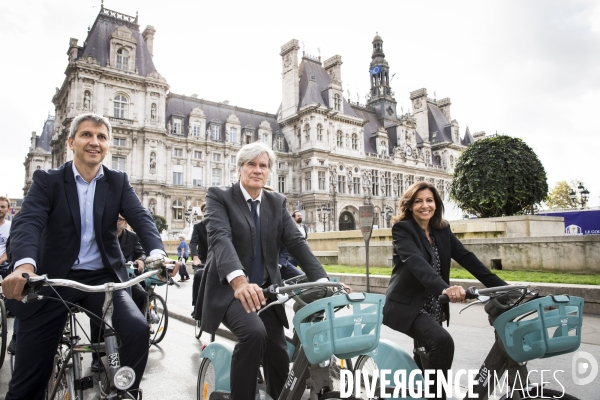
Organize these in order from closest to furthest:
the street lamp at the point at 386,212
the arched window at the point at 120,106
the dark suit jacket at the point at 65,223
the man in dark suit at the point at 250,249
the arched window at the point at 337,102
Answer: the dark suit jacket at the point at 65,223, the man in dark suit at the point at 250,249, the arched window at the point at 120,106, the arched window at the point at 337,102, the street lamp at the point at 386,212

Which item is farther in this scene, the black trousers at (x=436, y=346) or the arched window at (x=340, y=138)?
the arched window at (x=340, y=138)

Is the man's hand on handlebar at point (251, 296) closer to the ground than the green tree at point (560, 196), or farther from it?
closer to the ground

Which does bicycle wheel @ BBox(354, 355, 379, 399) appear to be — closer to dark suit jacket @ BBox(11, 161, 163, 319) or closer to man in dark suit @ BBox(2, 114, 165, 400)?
man in dark suit @ BBox(2, 114, 165, 400)

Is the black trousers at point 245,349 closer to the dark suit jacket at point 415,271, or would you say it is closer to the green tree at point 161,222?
the dark suit jacket at point 415,271

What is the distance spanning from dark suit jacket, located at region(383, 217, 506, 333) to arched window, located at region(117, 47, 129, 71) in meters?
39.4

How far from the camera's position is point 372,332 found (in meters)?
2.27

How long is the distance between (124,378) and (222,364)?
830mm

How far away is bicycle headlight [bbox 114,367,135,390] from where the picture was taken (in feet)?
7.81

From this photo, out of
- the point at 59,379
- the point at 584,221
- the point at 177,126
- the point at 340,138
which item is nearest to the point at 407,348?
the point at 59,379

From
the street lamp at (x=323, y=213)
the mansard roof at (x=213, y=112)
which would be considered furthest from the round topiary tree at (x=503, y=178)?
the mansard roof at (x=213, y=112)

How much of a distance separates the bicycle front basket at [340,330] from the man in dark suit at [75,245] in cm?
122

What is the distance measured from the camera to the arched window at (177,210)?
39.6 meters

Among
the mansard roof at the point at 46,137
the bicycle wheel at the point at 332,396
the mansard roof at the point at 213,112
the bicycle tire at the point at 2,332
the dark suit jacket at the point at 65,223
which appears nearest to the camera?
the bicycle wheel at the point at 332,396

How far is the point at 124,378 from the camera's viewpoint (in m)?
2.42
